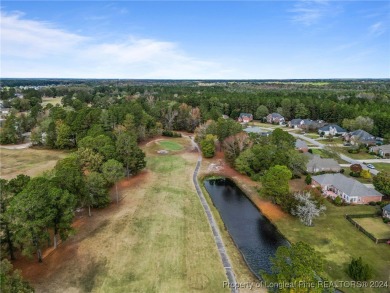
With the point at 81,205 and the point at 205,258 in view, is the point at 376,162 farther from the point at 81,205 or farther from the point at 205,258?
the point at 81,205

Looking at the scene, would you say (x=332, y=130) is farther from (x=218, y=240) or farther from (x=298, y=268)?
(x=298, y=268)

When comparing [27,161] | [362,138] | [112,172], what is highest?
[112,172]

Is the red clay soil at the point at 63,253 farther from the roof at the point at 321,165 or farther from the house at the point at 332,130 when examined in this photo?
the house at the point at 332,130

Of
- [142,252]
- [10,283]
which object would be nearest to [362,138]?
[142,252]

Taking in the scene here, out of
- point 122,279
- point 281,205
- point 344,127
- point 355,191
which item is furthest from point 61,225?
point 344,127

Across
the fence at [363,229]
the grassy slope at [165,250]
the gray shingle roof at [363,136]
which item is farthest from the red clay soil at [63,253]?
the gray shingle roof at [363,136]
